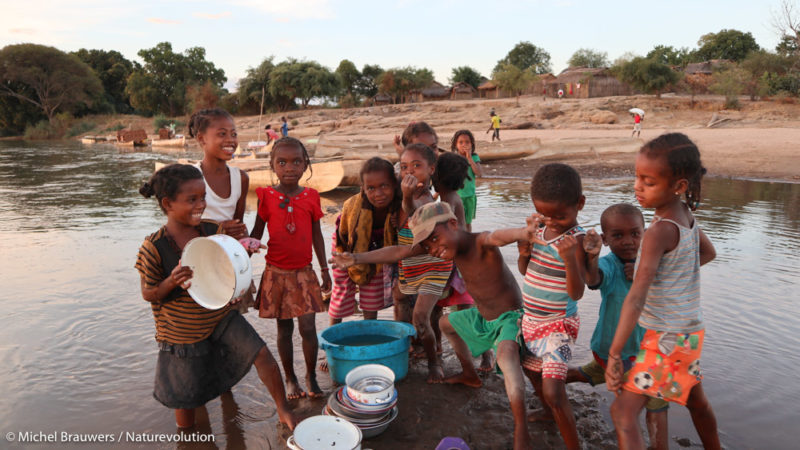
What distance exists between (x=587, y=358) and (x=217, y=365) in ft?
8.16

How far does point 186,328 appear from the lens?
257cm

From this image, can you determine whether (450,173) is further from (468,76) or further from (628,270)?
(468,76)

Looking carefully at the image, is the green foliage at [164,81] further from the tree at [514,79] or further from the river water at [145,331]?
the river water at [145,331]

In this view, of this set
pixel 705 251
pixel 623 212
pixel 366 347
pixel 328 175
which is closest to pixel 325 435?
pixel 366 347

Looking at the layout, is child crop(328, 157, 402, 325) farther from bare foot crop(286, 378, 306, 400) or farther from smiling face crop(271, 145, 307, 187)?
bare foot crop(286, 378, 306, 400)

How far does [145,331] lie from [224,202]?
204 cm

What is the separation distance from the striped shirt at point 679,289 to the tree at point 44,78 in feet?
199

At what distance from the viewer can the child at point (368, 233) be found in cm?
324

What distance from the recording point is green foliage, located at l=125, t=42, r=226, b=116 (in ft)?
168

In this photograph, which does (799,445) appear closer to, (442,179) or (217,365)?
(442,179)

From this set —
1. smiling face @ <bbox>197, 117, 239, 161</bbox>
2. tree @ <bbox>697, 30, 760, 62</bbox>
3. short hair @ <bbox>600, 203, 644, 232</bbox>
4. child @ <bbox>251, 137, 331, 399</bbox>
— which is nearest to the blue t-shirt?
short hair @ <bbox>600, 203, 644, 232</bbox>

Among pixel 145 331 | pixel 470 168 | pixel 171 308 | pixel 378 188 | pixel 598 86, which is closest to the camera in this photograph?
pixel 171 308

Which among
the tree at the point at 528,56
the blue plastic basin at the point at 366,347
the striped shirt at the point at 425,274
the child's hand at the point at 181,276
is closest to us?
the child's hand at the point at 181,276

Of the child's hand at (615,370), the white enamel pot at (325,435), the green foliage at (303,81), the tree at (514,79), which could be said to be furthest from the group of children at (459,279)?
the green foliage at (303,81)
